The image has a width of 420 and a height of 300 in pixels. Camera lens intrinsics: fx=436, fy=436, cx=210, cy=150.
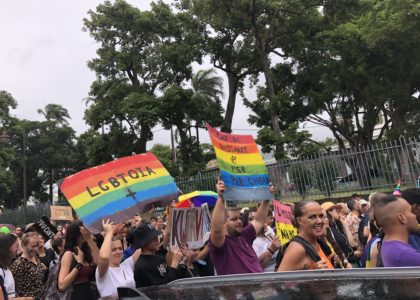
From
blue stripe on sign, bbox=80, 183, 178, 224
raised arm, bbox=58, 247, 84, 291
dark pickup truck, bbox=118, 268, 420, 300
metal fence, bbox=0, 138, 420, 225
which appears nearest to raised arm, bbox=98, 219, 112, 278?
blue stripe on sign, bbox=80, 183, 178, 224

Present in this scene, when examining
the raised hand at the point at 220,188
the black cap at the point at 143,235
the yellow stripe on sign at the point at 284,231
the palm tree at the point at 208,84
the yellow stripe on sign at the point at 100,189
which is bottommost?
the yellow stripe on sign at the point at 284,231

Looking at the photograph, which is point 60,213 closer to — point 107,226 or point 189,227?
point 189,227

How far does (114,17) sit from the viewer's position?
73.2 ft

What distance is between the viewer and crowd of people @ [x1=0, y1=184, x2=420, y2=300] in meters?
2.83

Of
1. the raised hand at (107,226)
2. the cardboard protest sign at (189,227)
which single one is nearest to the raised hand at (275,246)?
the cardboard protest sign at (189,227)

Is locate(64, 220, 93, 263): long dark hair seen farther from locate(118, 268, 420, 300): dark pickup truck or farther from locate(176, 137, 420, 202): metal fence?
locate(176, 137, 420, 202): metal fence

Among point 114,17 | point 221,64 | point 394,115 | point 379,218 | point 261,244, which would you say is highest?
point 114,17

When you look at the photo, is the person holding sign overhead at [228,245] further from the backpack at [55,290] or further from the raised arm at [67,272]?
the backpack at [55,290]

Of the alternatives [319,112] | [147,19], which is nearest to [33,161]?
[147,19]

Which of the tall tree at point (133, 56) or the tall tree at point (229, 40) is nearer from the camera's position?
the tall tree at point (229, 40)

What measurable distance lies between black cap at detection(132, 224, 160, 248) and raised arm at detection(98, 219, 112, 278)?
0.35 meters

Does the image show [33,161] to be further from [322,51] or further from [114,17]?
[322,51]

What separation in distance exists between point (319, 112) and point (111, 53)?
440 inches

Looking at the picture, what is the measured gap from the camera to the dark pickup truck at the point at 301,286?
1663 mm
